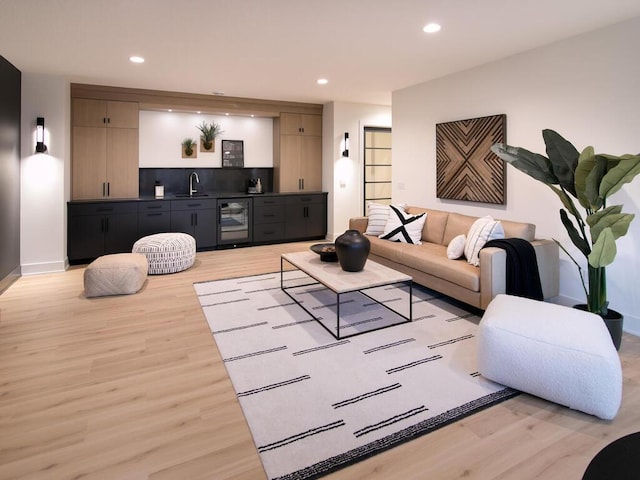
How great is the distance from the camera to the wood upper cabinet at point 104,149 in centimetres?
584

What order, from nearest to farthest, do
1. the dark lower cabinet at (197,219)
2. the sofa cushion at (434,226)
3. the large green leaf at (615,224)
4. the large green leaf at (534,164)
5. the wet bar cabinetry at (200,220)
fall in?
the large green leaf at (615,224) < the large green leaf at (534,164) < the sofa cushion at (434,226) < the wet bar cabinetry at (200,220) < the dark lower cabinet at (197,219)

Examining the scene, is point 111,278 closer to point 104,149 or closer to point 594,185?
point 104,149

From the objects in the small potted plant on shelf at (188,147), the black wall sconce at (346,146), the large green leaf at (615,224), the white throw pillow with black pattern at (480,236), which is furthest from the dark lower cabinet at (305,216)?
the large green leaf at (615,224)

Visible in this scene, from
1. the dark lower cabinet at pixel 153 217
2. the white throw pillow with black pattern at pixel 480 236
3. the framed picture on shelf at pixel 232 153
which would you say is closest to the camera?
the white throw pillow with black pattern at pixel 480 236

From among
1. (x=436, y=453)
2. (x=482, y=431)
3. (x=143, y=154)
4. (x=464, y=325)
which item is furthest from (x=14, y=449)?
(x=143, y=154)

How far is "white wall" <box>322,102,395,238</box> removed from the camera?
23.8 feet

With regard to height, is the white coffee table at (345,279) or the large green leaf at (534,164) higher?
the large green leaf at (534,164)

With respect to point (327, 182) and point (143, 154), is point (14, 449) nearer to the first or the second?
point (143, 154)

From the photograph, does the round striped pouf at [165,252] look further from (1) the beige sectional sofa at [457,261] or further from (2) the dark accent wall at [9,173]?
(1) the beige sectional sofa at [457,261]

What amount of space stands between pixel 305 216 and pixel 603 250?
16.8ft

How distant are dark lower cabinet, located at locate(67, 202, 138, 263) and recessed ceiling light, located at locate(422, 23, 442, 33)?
4.62 metres

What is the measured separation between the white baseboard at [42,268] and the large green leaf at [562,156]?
576cm

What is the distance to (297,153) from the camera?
24.3ft

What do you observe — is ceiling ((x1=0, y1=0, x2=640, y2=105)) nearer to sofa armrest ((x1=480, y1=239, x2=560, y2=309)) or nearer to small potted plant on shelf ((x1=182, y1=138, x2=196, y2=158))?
small potted plant on shelf ((x1=182, y1=138, x2=196, y2=158))
